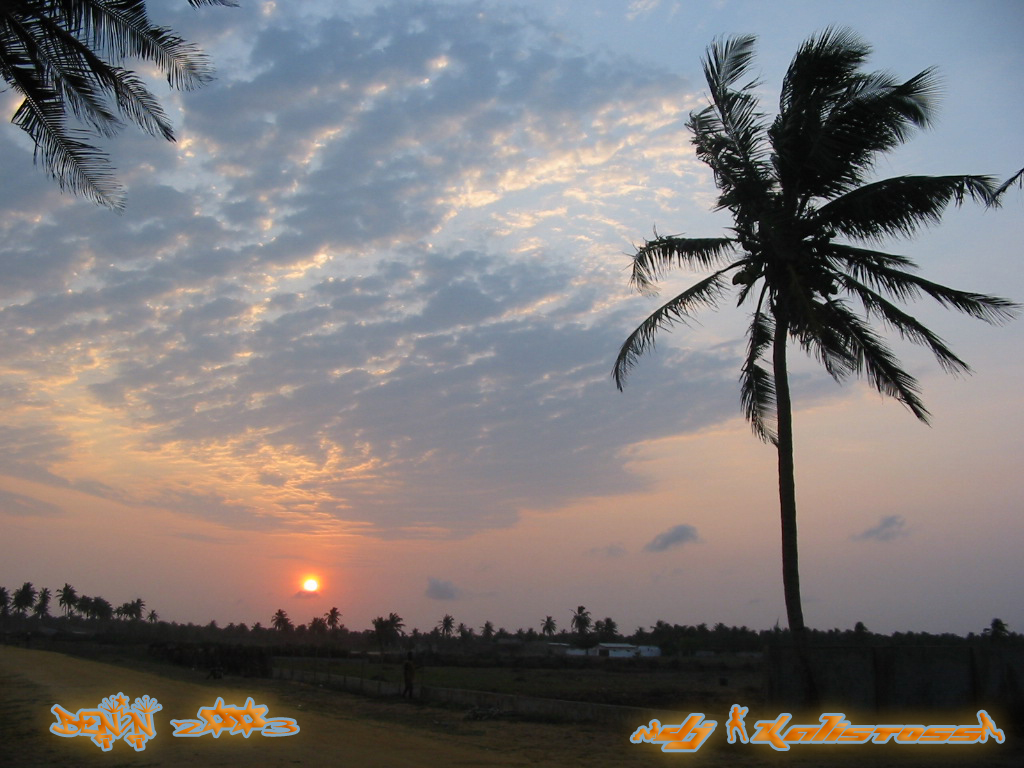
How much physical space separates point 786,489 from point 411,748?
8.01m

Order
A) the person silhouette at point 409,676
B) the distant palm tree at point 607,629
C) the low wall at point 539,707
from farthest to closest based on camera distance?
the distant palm tree at point 607,629, the person silhouette at point 409,676, the low wall at point 539,707

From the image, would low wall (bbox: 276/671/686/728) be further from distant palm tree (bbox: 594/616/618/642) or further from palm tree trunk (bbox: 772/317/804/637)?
distant palm tree (bbox: 594/616/618/642)

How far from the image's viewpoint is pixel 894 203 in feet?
40.4

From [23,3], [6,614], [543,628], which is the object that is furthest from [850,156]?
[6,614]

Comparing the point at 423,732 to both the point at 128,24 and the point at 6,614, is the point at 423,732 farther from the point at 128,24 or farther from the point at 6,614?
the point at 6,614

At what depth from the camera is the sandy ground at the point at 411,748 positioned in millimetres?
12031

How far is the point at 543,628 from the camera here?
164m

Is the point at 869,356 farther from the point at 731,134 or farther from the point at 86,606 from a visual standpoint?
the point at 86,606

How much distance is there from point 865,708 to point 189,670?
47721 millimetres

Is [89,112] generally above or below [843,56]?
below

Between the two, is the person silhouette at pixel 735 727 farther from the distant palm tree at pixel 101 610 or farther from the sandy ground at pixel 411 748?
the distant palm tree at pixel 101 610

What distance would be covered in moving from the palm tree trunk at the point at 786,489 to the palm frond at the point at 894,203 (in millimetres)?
1859

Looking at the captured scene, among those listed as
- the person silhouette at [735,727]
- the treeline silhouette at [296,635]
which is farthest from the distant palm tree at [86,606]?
the person silhouette at [735,727]

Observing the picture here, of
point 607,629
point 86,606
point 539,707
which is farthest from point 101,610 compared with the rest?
point 539,707
